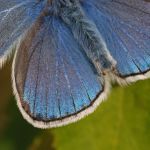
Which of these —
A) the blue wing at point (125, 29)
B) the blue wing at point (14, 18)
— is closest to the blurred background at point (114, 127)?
the blue wing at point (125, 29)

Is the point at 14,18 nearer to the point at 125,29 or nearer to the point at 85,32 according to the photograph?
the point at 85,32

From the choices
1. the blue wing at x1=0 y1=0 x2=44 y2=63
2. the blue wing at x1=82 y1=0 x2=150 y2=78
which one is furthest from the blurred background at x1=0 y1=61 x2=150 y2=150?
the blue wing at x1=0 y1=0 x2=44 y2=63

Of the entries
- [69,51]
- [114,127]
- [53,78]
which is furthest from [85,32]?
[114,127]

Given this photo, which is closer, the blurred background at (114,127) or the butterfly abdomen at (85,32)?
the butterfly abdomen at (85,32)

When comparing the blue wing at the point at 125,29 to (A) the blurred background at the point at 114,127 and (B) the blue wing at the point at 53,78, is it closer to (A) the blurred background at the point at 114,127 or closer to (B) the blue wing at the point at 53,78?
(B) the blue wing at the point at 53,78

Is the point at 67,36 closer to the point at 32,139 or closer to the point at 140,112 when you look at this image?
the point at 140,112

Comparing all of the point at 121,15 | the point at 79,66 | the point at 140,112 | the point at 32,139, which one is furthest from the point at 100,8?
A: the point at 32,139

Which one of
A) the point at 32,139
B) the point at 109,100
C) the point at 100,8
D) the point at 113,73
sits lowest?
the point at 32,139
